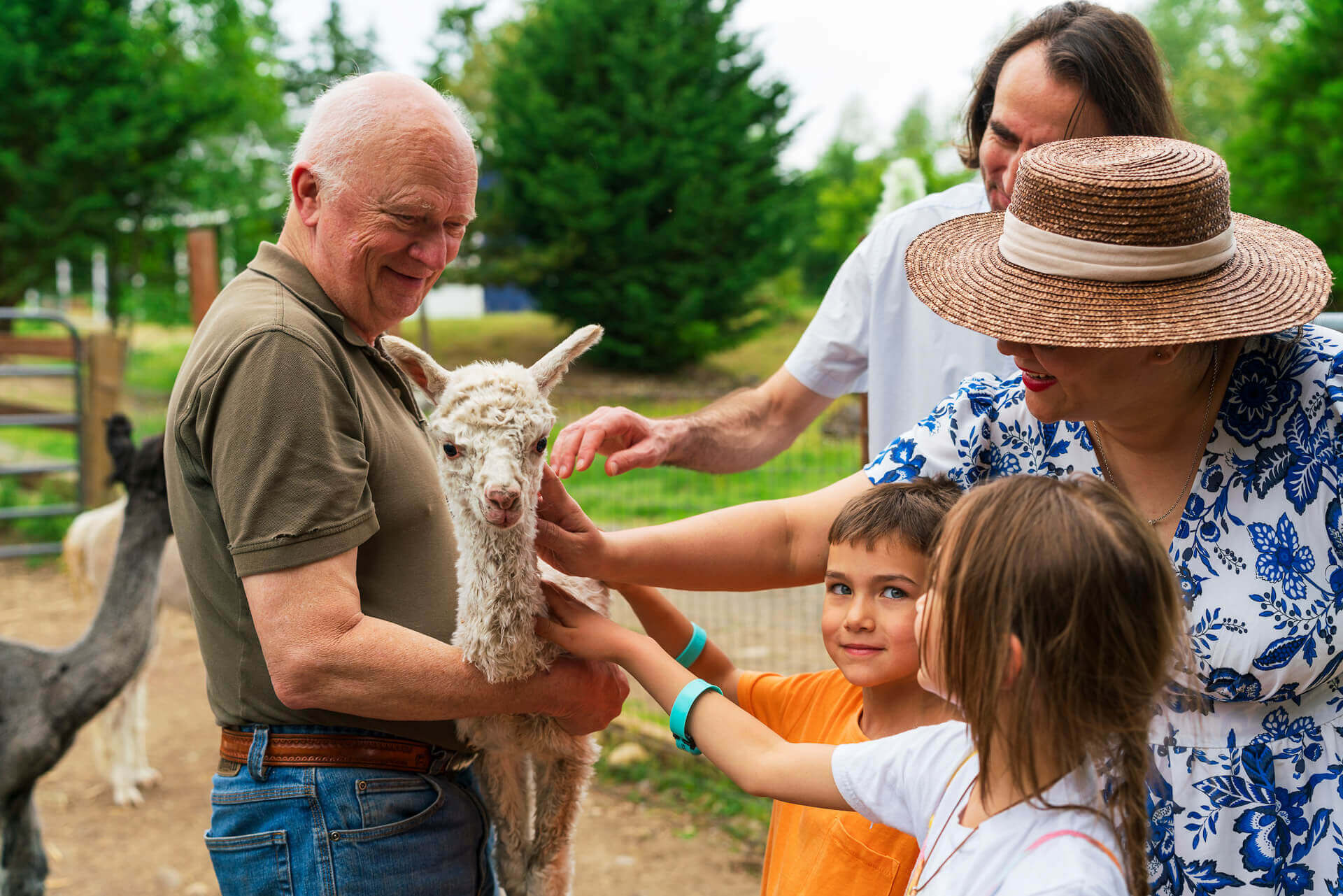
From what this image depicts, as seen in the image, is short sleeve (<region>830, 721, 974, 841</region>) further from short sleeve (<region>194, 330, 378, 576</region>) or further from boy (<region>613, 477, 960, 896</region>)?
short sleeve (<region>194, 330, 378, 576</region>)

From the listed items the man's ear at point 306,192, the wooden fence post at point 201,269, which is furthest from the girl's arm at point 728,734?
the wooden fence post at point 201,269

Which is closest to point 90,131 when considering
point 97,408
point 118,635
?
point 97,408

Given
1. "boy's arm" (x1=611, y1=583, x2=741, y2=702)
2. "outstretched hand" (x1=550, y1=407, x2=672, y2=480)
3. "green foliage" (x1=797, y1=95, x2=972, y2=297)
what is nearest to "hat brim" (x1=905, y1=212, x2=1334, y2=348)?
"outstretched hand" (x1=550, y1=407, x2=672, y2=480)

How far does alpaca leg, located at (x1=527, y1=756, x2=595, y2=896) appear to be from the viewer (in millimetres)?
2479

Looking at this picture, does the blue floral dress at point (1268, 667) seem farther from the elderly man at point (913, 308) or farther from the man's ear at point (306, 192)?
the man's ear at point (306, 192)

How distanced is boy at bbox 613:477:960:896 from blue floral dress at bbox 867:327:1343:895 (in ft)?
1.51

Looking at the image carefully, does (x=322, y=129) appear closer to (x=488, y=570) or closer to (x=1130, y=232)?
(x=488, y=570)

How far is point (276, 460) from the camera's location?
6.20 feet

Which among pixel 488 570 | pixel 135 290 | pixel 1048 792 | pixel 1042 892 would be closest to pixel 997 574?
pixel 1048 792

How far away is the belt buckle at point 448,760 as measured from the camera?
7.55ft

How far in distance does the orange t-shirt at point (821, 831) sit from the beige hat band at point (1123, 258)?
104 centimetres

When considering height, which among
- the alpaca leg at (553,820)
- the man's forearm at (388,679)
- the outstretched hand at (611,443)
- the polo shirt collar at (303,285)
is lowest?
the alpaca leg at (553,820)

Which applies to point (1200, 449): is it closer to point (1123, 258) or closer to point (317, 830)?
point (1123, 258)

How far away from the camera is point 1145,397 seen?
1.84 metres
